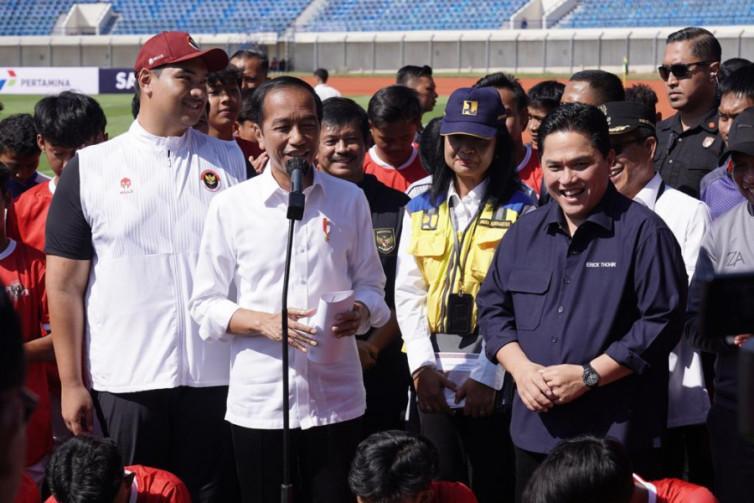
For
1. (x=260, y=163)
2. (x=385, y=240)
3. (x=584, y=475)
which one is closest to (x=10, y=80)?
(x=260, y=163)

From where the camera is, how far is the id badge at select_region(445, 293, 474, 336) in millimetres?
4148

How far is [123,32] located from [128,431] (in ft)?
143

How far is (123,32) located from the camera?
44.8m

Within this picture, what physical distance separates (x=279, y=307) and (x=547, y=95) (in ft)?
11.7

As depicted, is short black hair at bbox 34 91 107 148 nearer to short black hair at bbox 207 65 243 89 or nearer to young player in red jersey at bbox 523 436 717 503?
short black hair at bbox 207 65 243 89

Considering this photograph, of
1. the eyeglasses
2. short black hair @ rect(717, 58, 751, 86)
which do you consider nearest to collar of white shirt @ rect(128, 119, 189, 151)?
the eyeglasses

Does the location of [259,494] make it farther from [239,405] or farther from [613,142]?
[613,142]

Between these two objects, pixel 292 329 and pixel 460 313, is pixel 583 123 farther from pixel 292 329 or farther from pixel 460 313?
pixel 292 329

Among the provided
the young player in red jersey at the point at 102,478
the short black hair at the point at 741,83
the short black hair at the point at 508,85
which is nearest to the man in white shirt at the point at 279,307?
the young player in red jersey at the point at 102,478

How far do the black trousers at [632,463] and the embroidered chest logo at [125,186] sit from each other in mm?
1727

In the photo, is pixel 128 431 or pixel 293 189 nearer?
pixel 293 189

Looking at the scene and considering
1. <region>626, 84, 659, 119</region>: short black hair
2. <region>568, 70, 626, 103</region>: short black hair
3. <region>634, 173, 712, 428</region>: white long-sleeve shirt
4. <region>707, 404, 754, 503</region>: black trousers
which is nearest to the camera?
<region>707, 404, 754, 503</region>: black trousers

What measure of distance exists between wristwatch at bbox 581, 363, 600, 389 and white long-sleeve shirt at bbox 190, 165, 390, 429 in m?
0.77

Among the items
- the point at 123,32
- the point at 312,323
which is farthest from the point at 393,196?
the point at 123,32
